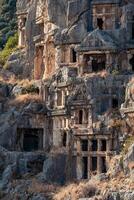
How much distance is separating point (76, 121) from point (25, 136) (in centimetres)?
565

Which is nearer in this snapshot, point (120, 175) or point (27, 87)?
point (120, 175)

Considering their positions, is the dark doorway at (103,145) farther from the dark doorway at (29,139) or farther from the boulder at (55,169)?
the dark doorway at (29,139)

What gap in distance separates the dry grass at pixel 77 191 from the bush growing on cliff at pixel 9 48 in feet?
72.9

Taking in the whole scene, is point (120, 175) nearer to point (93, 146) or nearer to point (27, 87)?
point (93, 146)

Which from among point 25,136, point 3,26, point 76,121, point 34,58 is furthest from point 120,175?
point 3,26

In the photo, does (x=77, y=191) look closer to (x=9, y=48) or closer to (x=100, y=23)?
(x=100, y=23)

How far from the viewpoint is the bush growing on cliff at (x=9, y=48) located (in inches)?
3022

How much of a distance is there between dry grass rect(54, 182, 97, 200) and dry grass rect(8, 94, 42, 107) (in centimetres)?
922

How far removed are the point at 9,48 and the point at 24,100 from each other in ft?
59.6

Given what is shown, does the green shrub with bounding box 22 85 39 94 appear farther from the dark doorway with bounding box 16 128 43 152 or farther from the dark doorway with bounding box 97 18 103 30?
the dark doorway with bounding box 97 18 103 30

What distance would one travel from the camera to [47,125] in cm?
6300

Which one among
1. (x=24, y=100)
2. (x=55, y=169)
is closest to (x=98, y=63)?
(x=24, y=100)

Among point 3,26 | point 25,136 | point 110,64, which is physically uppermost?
point 3,26

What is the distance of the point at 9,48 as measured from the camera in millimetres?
81188
